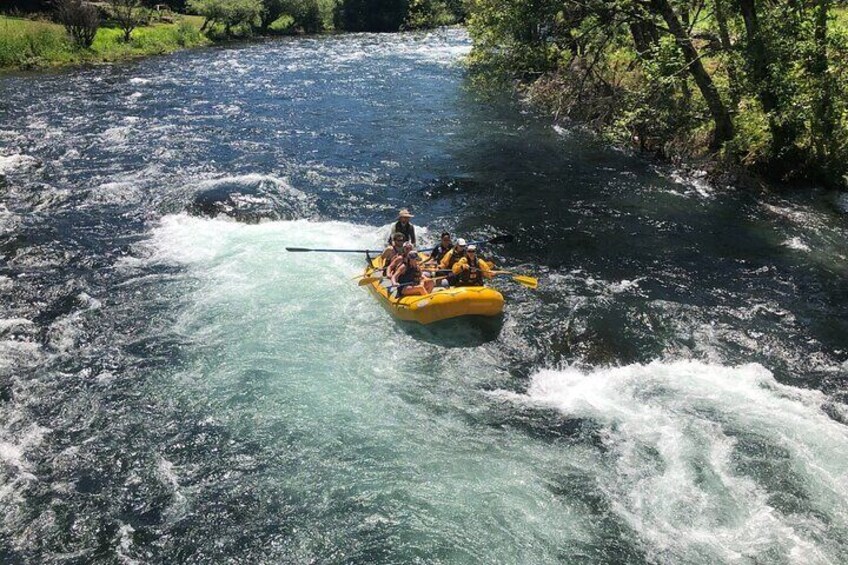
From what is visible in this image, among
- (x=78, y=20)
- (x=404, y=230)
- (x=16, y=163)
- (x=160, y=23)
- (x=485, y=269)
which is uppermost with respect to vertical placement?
(x=78, y=20)

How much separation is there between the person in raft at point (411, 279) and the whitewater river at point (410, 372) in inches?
25.5

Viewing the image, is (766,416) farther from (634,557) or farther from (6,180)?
(6,180)

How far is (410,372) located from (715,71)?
12502mm

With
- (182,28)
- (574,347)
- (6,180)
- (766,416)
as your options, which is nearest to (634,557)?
(766,416)

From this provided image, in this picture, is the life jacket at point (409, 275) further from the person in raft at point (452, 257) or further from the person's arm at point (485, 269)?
the person's arm at point (485, 269)

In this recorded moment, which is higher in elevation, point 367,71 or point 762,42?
point 762,42

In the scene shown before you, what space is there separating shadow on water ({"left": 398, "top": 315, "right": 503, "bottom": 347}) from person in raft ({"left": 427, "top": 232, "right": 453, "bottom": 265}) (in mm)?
1522

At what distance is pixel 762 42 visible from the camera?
44.5 feet

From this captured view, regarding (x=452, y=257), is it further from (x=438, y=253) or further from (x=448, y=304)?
(x=448, y=304)

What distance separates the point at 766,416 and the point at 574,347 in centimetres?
263

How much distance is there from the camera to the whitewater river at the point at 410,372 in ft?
21.1

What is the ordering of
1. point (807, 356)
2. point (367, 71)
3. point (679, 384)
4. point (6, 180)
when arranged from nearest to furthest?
point (679, 384), point (807, 356), point (6, 180), point (367, 71)

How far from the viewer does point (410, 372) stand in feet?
29.3

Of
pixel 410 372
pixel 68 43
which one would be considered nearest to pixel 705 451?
pixel 410 372
